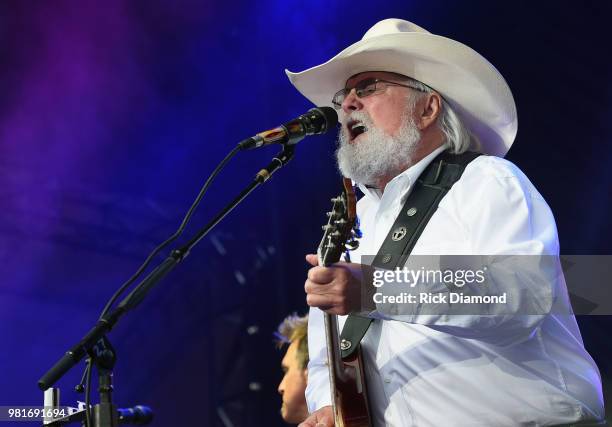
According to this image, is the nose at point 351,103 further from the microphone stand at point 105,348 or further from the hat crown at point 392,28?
the microphone stand at point 105,348

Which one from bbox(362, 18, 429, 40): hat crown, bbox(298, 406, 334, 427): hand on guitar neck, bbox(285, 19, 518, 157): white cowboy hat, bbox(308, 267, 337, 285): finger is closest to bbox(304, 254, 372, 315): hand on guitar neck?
bbox(308, 267, 337, 285): finger

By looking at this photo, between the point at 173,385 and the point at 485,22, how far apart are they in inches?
143

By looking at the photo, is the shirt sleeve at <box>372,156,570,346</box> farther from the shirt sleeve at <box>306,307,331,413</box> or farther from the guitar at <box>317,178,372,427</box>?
the shirt sleeve at <box>306,307,331,413</box>

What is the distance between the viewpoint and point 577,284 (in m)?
3.22

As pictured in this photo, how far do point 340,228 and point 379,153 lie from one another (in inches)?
29.1

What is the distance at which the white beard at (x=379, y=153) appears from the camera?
3.00 metres

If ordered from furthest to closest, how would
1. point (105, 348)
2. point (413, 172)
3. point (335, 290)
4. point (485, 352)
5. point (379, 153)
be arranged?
1. point (379, 153)
2. point (413, 172)
3. point (485, 352)
4. point (105, 348)
5. point (335, 290)

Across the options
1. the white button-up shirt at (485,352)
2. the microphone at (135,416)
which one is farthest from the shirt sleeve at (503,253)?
the microphone at (135,416)

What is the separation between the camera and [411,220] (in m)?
2.70

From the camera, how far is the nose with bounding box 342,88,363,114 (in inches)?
124

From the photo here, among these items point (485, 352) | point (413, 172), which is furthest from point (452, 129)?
point (485, 352)

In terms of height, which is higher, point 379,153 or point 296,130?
point 379,153

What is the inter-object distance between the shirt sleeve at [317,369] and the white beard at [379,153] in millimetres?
597

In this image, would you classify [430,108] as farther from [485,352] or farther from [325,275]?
Result: [325,275]
